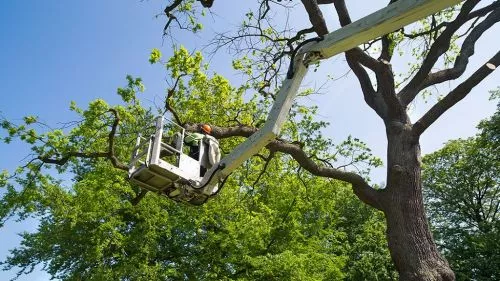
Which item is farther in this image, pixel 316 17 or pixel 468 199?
pixel 468 199

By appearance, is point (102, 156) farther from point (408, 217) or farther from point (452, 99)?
point (452, 99)

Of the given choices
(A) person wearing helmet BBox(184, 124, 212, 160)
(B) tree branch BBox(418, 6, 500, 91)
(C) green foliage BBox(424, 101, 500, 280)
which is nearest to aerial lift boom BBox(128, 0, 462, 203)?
(A) person wearing helmet BBox(184, 124, 212, 160)

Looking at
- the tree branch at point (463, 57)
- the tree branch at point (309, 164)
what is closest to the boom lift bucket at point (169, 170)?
the tree branch at point (309, 164)

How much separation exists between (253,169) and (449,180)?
17.5 meters

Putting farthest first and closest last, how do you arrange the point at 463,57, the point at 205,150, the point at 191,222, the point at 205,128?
the point at 191,222 → the point at 463,57 → the point at 205,128 → the point at 205,150

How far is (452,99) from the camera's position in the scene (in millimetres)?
8352

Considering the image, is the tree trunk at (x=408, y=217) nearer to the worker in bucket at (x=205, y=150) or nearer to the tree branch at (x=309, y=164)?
the tree branch at (x=309, y=164)

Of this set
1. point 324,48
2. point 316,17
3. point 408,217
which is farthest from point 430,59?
point 408,217

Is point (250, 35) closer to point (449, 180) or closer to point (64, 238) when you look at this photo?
point (64, 238)

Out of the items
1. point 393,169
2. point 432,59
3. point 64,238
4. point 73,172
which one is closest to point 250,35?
point 432,59

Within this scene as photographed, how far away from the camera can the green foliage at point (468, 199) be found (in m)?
23.8

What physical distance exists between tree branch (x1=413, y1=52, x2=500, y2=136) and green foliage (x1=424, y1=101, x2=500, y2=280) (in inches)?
694

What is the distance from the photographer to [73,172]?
2009 cm

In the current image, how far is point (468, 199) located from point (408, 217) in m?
24.5
